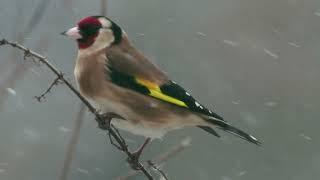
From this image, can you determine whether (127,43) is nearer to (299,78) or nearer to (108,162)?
(108,162)

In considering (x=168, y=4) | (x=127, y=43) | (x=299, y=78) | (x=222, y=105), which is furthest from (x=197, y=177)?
(x=127, y=43)

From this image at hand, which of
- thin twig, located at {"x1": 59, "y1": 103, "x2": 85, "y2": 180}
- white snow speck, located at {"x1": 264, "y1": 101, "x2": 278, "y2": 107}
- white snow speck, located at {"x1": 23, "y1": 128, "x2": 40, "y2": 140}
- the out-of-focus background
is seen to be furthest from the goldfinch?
white snow speck, located at {"x1": 264, "y1": 101, "x2": 278, "y2": 107}

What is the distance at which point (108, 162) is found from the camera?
24.7 feet

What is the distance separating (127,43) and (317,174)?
485 centimetres

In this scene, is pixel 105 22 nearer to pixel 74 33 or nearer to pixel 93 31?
pixel 93 31

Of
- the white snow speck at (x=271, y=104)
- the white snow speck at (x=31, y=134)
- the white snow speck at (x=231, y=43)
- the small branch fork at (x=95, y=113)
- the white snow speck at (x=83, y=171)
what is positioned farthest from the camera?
the white snow speck at (x=231, y=43)

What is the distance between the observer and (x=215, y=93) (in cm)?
854

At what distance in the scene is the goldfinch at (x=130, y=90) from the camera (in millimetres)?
3295

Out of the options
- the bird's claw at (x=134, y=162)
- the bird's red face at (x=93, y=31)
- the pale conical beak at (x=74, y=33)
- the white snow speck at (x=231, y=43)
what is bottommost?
the white snow speck at (x=231, y=43)

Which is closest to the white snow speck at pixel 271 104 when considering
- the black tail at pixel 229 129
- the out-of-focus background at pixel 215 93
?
the out-of-focus background at pixel 215 93

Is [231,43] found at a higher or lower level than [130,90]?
lower

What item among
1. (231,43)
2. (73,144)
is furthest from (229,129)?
(231,43)

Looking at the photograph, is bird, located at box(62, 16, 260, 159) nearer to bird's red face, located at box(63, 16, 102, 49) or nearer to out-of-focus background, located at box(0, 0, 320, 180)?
bird's red face, located at box(63, 16, 102, 49)

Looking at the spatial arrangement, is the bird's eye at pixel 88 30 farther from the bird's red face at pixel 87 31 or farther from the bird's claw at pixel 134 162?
the bird's claw at pixel 134 162
